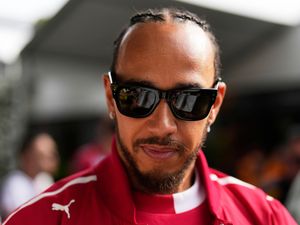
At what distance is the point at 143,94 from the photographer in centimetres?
177

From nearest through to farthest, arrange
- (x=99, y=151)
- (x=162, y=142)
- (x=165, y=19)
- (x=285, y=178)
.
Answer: (x=162, y=142), (x=165, y=19), (x=285, y=178), (x=99, y=151)

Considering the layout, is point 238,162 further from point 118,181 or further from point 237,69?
point 118,181

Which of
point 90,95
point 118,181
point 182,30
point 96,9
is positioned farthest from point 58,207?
point 90,95

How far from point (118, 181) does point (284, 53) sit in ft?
19.9

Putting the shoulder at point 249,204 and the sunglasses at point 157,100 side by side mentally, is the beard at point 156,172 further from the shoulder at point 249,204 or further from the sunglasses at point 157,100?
the shoulder at point 249,204

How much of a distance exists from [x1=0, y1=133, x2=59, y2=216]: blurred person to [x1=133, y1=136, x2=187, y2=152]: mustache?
280 centimetres

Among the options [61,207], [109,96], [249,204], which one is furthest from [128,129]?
[249,204]

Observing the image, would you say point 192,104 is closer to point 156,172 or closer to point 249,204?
point 156,172

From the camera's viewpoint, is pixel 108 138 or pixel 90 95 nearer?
pixel 108 138

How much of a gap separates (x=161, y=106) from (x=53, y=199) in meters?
0.51

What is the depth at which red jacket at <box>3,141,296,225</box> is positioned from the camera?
1.76 meters

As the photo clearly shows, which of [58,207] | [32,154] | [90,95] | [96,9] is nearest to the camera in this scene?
[58,207]

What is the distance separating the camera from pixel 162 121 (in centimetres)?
175

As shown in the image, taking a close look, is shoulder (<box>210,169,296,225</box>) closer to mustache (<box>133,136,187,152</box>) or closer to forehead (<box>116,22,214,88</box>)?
mustache (<box>133,136,187,152</box>)
